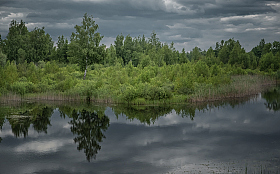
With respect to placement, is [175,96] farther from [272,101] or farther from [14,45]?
[14,45]

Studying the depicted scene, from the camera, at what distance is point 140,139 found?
1952 cm

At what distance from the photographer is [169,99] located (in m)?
31.9

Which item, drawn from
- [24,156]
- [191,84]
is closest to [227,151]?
[24,156]

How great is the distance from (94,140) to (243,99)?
21680 mm

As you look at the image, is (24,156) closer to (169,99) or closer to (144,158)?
(144,158)

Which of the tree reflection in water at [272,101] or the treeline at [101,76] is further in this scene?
the treeline at [101,76]

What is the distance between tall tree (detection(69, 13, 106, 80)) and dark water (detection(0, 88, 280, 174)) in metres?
15.4

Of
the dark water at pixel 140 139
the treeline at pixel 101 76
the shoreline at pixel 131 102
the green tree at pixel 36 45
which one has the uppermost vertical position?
the green tree at pixel 36 45

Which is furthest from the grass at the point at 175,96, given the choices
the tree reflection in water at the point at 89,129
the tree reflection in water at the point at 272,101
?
the tree reflection in water at the point at 89,129

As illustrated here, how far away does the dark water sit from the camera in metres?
15.0

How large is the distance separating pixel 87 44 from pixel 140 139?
2848cm

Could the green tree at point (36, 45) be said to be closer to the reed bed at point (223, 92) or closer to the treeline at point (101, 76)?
the treeline at point (101, 76)

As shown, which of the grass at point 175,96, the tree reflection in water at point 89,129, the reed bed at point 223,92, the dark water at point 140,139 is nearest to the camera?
the dark water at point 140,139

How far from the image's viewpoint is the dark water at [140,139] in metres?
15.0
